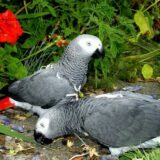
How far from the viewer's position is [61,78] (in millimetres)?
3078

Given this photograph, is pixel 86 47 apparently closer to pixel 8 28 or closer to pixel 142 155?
pixel 8 28

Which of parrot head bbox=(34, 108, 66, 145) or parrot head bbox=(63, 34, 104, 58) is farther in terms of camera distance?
parrot head bbox=(63, 34, 104, 58)

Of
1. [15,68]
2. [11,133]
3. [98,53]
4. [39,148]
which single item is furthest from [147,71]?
[11,133]

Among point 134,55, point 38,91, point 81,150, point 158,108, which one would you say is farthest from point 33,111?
point 134,55

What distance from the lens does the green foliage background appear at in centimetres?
318

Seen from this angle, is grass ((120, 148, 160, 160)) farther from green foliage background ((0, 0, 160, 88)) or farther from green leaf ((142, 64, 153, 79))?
green leaf ((142, 64, 153, 79))

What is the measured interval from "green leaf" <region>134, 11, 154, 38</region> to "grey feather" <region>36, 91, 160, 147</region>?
1107 millimetres

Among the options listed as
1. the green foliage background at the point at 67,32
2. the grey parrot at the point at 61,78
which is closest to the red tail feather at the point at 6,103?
the grey parrot at the point at 61,78

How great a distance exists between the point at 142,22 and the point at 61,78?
3.51ft

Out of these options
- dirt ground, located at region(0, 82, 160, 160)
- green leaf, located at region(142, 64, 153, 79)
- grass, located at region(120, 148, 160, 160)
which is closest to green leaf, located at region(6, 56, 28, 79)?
dirt ground, located at region(0, 82, 160, 160)

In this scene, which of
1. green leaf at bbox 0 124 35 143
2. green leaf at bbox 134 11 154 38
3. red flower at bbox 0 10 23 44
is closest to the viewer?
green leaf at bbox 0 124 35 143

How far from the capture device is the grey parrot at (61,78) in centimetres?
304

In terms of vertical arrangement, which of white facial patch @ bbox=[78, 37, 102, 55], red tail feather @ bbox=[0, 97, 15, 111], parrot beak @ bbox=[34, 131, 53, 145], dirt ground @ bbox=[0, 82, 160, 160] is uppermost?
white facial patch @ bbox=[78, 37, 102, 55]

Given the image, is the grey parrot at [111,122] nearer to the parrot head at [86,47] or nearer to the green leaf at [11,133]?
the green leaf at [11,133]
